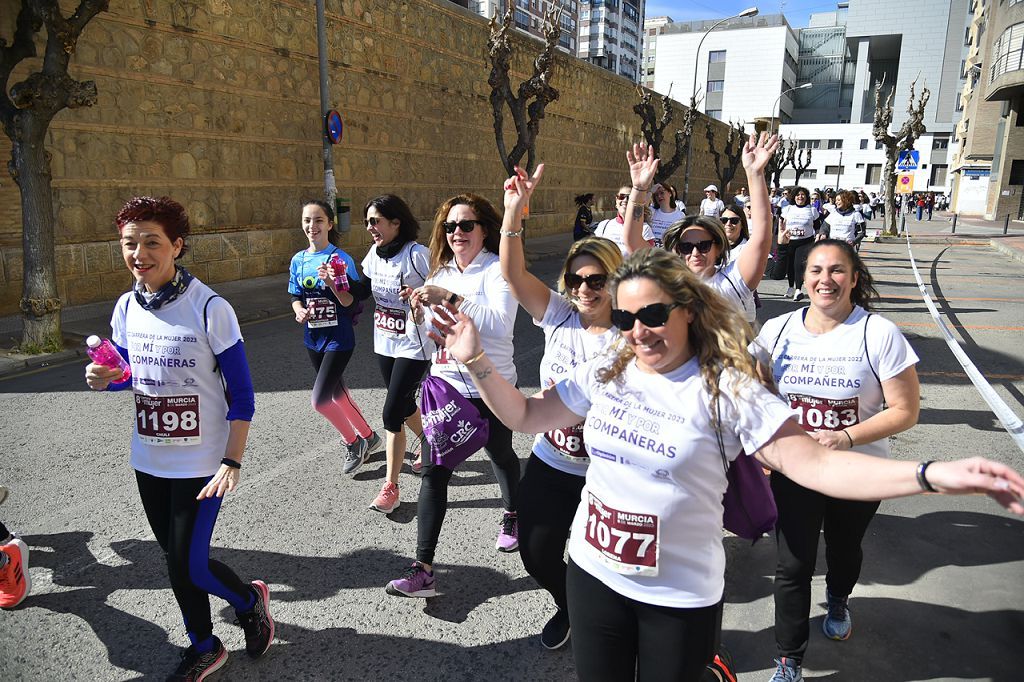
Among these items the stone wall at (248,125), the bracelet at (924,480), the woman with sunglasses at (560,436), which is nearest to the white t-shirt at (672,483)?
the bracelet at (924,480)

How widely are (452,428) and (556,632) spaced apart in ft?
3.38

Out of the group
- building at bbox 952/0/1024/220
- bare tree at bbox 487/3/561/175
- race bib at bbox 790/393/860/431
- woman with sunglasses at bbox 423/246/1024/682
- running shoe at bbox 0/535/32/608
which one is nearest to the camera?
woman with sunglasses at bbox 423/246/1024/682

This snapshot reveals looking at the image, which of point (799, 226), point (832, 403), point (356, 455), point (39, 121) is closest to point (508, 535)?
point (356, 455)

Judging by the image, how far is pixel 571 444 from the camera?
280 centimetres

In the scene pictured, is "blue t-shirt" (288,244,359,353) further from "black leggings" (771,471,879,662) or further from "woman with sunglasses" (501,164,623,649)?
"black leggings" (771,471,879,662)

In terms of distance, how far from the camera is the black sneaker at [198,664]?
108 inches

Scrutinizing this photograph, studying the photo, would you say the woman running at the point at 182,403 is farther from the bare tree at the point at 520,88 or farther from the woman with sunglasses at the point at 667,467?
the bare tree at the point at 520,88

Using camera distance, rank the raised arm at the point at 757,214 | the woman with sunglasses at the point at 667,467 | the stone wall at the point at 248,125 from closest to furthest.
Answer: the woman with sunglasses at the point at 667,467, the raised arm at the point at 757,214, the stone wall at the point at 248,125

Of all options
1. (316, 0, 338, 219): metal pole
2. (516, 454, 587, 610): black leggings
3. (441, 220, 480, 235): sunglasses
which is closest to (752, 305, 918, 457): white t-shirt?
(516, 454, 587, 610): black leggings

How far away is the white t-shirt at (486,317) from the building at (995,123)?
151 ft

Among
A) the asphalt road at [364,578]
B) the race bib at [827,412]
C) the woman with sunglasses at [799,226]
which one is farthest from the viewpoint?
the woman with sunglasses at [799,226]

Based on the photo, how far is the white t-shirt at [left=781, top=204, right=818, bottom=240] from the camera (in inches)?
464

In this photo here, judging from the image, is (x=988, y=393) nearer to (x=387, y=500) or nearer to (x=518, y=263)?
(x=518, y=263)

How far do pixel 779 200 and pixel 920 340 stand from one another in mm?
12778
